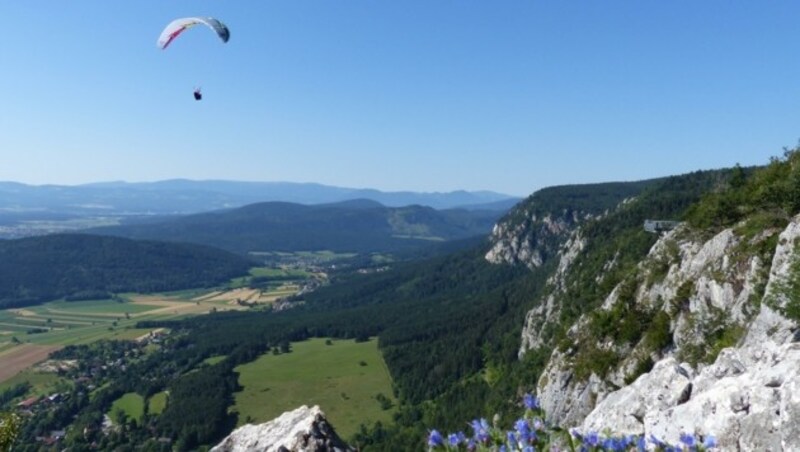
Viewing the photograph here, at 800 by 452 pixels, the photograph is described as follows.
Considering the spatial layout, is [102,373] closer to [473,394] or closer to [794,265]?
[473,394]

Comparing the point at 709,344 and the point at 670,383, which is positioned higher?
the point at 670,383

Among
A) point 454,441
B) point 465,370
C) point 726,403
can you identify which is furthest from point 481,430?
point 465,370

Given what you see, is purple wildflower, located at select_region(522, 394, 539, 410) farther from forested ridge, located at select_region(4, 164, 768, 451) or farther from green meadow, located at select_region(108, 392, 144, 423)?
green meadow, located at select_region(108, 392, 144, 423)

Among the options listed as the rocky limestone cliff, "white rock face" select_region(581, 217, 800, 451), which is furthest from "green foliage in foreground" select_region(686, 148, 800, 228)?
"white rock face" select_region(581, 217, 800, 451)

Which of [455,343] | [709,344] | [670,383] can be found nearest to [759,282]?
[709,344]

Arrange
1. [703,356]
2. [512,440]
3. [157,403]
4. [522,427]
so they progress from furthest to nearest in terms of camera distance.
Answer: [157,403] → [703,356] → [512,440] → [522,427]

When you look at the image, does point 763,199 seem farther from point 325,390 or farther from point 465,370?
point 325,390

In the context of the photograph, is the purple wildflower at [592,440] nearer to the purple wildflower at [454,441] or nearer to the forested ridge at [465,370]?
the purple wildflower at [454,441]
